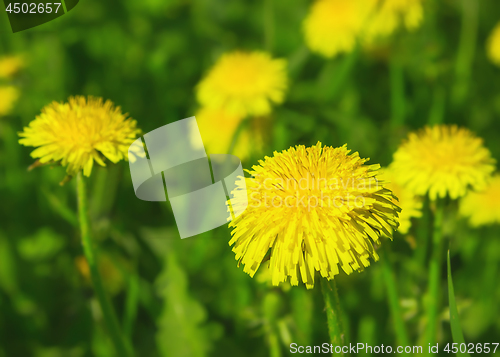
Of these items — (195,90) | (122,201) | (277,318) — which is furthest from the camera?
(195,90)

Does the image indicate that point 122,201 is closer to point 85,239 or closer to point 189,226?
point 189,226

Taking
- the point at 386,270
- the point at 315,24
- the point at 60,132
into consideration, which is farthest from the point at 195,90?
the point at 386,270
